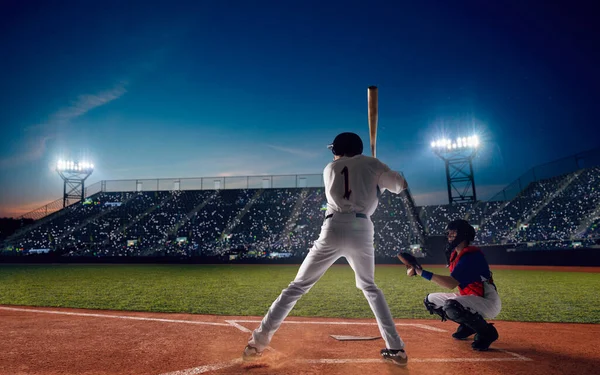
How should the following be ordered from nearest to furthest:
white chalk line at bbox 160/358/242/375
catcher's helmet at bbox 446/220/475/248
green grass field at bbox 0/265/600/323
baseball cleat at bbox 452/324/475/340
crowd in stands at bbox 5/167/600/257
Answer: white chalk line at bbox 160/358/242/375
catcher's helmet at bbox 446/220/475/248
baseball cleat at bbox 452/324/475/340
green grass field at bbox 0/265/600/323
crowd in stands at bbox 5/167/600/257

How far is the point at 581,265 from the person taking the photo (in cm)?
1578

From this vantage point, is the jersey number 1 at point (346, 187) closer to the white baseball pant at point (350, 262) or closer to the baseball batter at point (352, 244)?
the baseball batter at point (352, 244)

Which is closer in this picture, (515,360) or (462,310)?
(515,360)

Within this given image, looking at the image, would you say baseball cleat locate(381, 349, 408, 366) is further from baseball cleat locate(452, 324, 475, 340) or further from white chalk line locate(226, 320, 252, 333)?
white chalk line locate(226, 320, 252, 333)

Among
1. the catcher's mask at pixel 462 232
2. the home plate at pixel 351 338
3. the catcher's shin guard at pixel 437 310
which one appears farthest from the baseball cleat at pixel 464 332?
the catcher's mask at pixel 462 232

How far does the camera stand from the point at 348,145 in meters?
3.37

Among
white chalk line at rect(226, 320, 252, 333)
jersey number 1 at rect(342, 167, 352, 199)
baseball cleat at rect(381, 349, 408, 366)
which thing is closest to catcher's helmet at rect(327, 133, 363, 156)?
jersey number 1 at rect(342, 167, 352, 199)

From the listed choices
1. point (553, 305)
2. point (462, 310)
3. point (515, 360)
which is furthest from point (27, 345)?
point (553, 305)

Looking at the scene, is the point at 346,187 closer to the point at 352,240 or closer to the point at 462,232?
the point at 352,240

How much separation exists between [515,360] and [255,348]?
230 centimetres

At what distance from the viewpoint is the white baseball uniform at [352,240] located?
3.04 meters

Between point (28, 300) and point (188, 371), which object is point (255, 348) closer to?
point (188, 371)

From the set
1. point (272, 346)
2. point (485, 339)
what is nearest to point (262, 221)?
point (272, 346)

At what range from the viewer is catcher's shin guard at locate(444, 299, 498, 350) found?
11.7 feet
